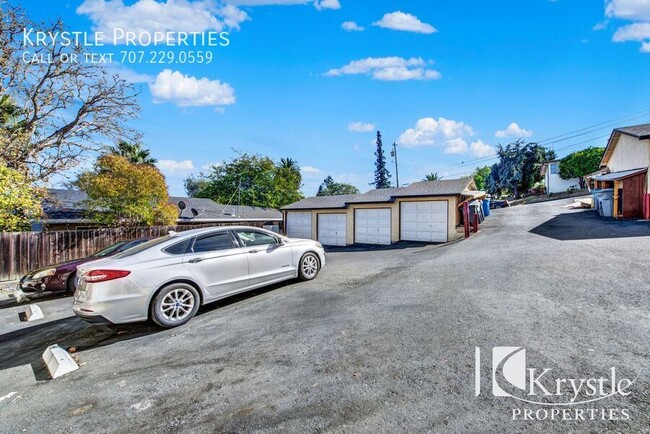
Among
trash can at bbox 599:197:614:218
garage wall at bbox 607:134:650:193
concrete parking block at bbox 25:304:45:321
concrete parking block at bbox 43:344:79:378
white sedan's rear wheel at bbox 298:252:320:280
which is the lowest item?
concrete parking block at bbox 25:304:45:321

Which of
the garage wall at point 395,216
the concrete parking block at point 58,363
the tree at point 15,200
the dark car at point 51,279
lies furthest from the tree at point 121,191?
the concrete parking block at point 58,363

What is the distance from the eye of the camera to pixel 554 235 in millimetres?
10969

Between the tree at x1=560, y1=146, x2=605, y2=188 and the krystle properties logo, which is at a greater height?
the tree at x1=560, y1=146, x2=605, y2=188

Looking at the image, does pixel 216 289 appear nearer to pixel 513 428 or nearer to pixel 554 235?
Answer: pixel 513 428

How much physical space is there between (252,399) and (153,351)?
6.89ft

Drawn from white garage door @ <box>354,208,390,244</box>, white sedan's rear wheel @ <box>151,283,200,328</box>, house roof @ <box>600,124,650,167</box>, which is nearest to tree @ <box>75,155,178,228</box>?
white garage door @ <box>354,208,390,244</box>

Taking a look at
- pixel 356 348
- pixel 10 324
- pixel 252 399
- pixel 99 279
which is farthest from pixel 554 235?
pixel 10 324

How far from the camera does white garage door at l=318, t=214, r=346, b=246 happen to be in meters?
18.3

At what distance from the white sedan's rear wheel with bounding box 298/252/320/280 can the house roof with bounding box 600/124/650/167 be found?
1572cm

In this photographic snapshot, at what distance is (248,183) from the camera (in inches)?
1521

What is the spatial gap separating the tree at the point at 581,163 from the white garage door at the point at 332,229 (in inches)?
1200

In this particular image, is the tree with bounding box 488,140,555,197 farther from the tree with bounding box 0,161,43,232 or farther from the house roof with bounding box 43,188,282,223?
the tree with bounding box 0,161,43,232

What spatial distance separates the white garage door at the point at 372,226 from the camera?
16328 mm

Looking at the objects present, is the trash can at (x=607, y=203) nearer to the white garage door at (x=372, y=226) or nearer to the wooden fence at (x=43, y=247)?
the white garage door at (x=372, y=226)
